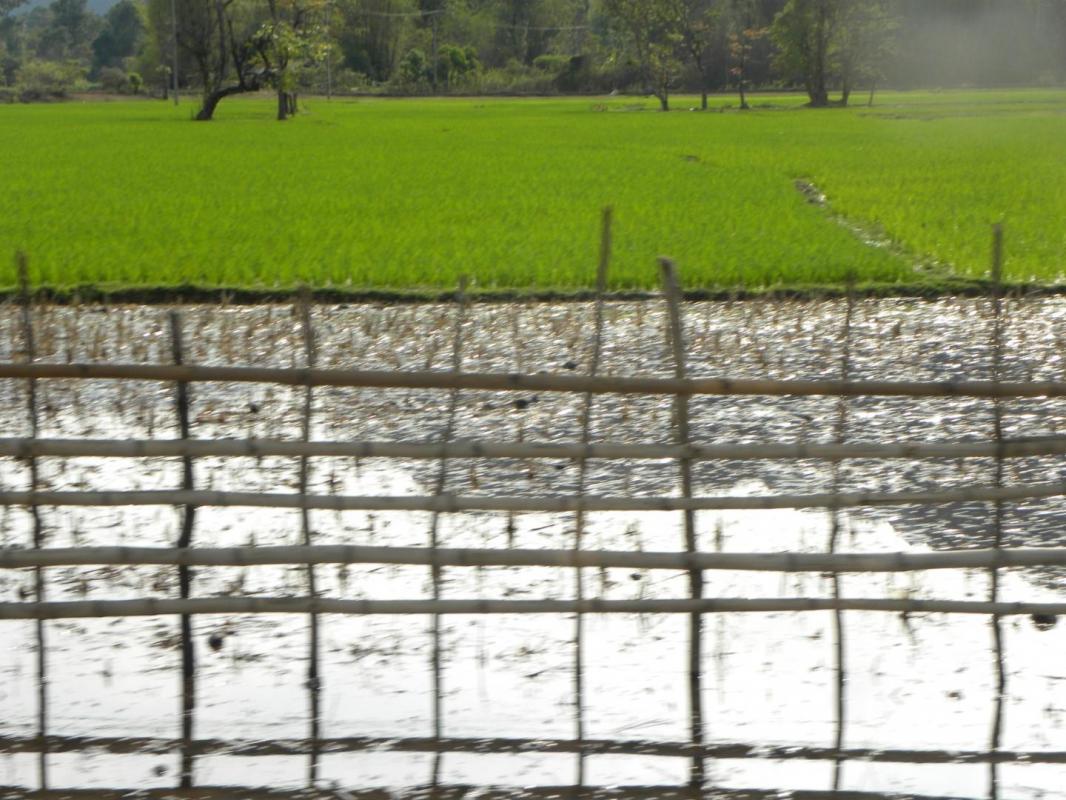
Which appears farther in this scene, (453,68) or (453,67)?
(453,67)

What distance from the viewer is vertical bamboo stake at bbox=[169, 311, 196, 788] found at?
3.34 meters

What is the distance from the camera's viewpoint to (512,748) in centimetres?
334

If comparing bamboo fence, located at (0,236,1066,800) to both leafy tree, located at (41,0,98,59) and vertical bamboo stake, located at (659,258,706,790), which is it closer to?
vertical bamboo stake, located at (659,258,706,790)

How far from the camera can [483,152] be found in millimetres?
23094

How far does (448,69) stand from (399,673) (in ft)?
213

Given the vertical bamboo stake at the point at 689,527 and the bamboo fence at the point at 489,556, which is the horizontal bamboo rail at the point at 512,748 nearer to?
the bamboo fence at the point at 489,556

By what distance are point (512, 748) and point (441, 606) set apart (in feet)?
1.28

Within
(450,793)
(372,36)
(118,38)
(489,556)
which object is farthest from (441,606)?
(118,38)

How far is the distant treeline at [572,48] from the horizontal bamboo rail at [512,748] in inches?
1502

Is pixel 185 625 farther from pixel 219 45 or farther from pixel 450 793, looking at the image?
pixel 219 45

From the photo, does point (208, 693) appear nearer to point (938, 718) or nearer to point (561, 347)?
point (938, 718)

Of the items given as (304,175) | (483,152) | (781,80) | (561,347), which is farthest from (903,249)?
(781,80)

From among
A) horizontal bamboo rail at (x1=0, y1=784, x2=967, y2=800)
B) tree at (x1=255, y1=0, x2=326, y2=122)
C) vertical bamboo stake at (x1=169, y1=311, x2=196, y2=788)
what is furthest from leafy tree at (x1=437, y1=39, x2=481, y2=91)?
horizontal bamboo rail at (x1=0, y1=784, x2=967, y2=800)

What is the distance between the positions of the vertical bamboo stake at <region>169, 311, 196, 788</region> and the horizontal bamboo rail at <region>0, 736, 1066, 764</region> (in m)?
0.06
